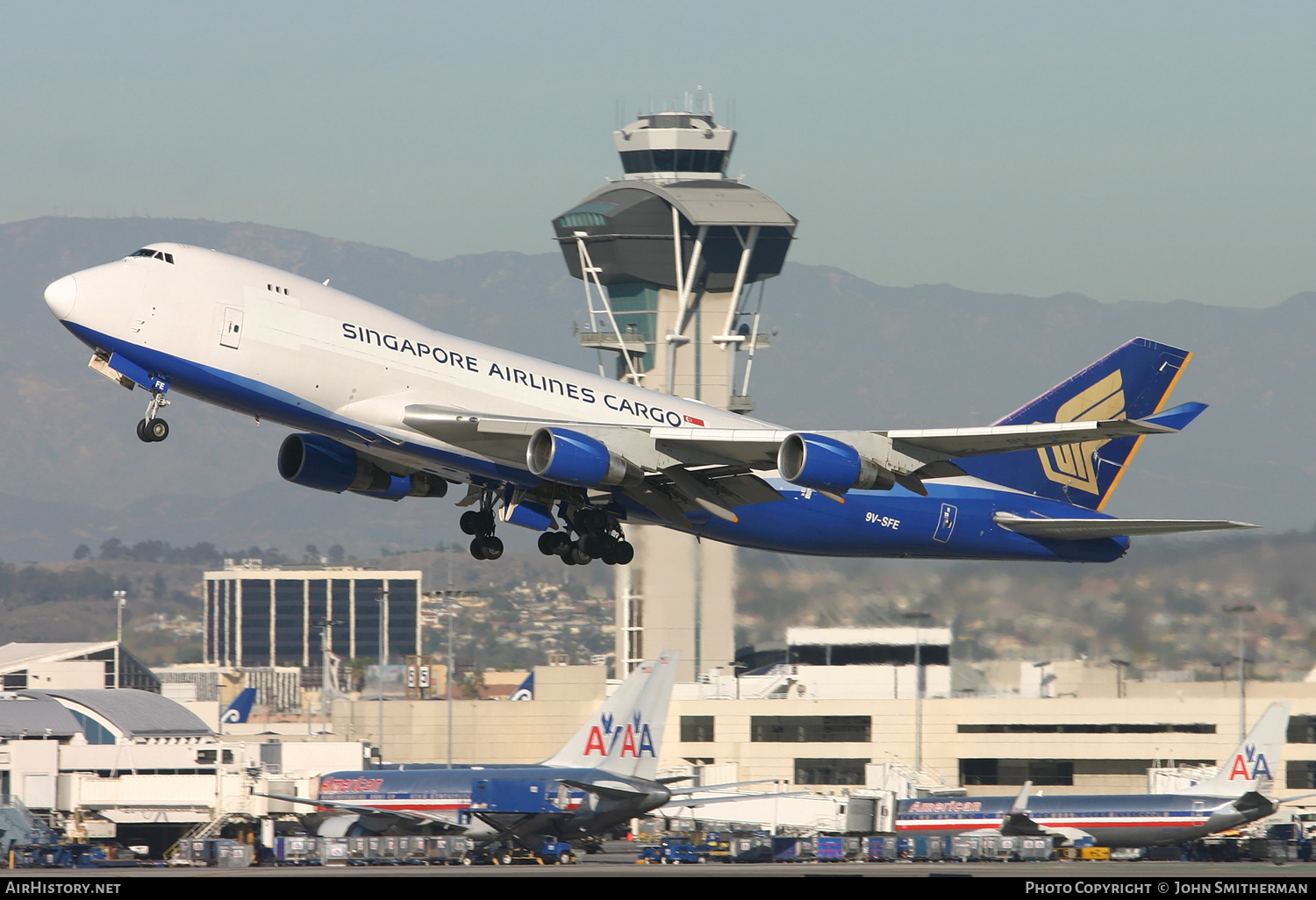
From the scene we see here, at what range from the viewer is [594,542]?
36875 millimetres

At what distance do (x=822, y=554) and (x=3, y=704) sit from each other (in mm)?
44436

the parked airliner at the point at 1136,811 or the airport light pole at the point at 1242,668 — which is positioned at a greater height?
the airport light pole at the point at 1242,668

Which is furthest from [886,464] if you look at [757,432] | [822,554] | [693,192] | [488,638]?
[488,638]

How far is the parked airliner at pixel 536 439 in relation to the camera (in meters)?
32.3

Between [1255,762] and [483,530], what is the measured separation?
2707 cm

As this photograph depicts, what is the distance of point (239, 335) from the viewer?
32438 millimetres

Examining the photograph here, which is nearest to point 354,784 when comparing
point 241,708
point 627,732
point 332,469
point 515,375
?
point 627,732

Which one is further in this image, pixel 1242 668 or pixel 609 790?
pixel 1242 668

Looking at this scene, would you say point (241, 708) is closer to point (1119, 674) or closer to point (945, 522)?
point (1119, 674)

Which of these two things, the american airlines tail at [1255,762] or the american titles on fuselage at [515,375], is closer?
the american titles on fuselage at [515,375]

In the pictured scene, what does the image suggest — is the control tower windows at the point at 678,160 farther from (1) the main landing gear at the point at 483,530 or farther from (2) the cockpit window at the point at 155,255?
(2) the cockpit window at the point at 155,255

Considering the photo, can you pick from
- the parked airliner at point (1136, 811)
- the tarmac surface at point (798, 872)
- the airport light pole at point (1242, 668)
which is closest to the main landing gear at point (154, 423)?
the tarmac surface at point (798, 872)

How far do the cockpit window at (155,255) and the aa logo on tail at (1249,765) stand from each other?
35.1 metres
